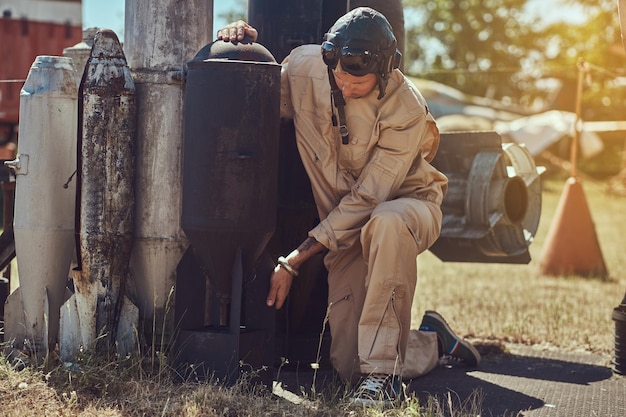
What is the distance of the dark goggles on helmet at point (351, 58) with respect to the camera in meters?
4.55

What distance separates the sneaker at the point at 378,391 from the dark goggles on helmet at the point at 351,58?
1394 millimetres

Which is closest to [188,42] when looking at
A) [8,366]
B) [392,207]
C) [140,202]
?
[140,202]

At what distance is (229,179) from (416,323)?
2.77m

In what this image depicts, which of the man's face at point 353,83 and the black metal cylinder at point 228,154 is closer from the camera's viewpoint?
the black metal cylinder at point 228,154

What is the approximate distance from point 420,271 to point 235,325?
641 centimetres

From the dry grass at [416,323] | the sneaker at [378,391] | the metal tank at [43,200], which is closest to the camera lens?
the dry grass at [416,323]

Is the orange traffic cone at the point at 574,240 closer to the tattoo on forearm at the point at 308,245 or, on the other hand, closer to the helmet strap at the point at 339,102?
the helmet strap at the point at 339,102

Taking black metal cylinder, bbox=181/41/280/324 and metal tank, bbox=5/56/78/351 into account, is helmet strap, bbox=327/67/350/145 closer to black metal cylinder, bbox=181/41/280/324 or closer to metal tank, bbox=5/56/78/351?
black metal cylinder, bbox=181/41/280/324

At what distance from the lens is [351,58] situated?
456 cm

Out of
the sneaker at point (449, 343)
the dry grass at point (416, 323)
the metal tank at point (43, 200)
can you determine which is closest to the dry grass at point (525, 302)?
the dry grass at point (416, 323)

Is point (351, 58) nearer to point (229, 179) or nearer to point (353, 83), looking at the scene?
point (353, 83)

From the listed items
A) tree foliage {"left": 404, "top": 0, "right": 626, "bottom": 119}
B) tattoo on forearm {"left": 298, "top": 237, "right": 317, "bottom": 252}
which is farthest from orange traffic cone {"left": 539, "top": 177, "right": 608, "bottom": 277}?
tree foliage {"left": 404, "top": 0, "right": 626, "bottom": 119}

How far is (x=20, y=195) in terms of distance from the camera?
4.95 metres

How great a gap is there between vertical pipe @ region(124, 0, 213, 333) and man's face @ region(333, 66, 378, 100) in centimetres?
81
